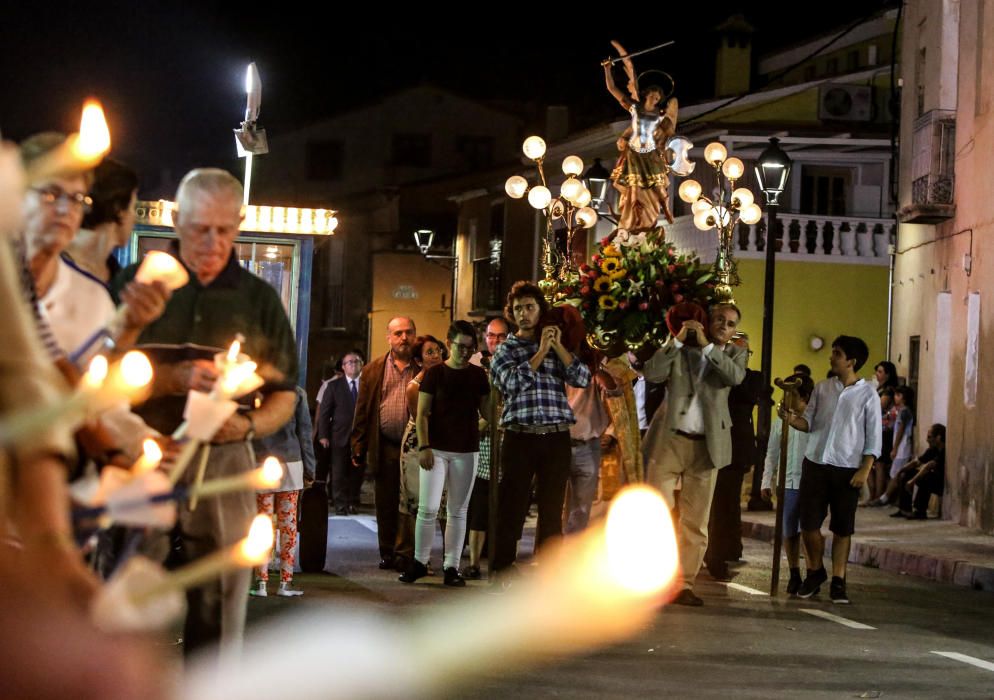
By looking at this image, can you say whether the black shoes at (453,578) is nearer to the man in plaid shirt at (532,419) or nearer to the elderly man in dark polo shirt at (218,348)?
the man in plaid shirt at (532,419)

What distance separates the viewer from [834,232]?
123 ft

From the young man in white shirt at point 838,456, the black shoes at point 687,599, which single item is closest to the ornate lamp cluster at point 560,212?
the young man in white shirt at point 838,456

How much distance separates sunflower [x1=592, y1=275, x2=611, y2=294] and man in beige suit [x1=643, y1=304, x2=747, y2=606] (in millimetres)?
1551

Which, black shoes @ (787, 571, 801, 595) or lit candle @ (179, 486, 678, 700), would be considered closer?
lit candle @ (179, 486, 678, 700)

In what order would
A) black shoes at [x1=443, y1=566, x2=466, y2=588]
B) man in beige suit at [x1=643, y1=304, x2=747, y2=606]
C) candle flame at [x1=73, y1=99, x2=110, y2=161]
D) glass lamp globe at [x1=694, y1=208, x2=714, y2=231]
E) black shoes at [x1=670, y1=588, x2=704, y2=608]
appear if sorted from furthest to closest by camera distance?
glass lamp globe at [x1=694, y1=208, x2=714, y2=231]
black shoes at [x1=443, y1=566, x2=466, y2=588]
man in beige suit at [x1=643, y1=304, x2=747, y2=606]
black shoes at [x1=670, y1=588, x2=704, y2=608]
candle flame at [x1=73, y1=99, x2=110, y2=161]

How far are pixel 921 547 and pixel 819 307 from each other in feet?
65.1

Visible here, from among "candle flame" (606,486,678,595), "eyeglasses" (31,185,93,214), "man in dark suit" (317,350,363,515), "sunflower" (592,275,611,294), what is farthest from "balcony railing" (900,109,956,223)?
"eyeglasses" (31,185,93,214)

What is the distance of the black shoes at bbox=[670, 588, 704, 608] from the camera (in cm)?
1220

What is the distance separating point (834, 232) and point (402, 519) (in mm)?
24834

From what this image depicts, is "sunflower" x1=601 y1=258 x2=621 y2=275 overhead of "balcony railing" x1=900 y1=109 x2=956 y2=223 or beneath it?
beneath

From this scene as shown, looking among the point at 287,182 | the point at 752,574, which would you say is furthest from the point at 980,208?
the point at 287,182

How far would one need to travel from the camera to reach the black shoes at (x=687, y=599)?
480 inches

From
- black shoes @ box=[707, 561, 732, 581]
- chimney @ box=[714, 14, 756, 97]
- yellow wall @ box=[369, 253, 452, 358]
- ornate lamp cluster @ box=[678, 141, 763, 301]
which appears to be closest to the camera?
black shoes @ box=[707, 561, 732, 581]

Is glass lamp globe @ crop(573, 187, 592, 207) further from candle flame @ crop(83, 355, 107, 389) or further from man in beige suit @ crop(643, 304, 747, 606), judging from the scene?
candle flame @ crop(83, 355, 107, 389)
